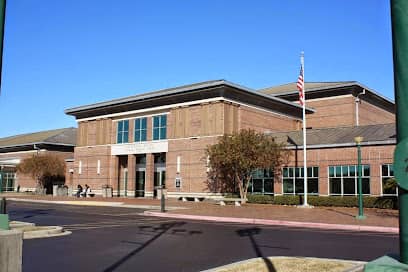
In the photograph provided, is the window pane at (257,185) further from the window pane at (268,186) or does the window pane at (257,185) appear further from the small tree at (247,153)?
the small tree at (247,153)

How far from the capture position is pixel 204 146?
41906 mm

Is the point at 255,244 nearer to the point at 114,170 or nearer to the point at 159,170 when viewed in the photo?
the point at 159,170

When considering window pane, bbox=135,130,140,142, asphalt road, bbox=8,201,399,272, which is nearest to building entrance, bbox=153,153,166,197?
window pane, bbox=135,130,140,142

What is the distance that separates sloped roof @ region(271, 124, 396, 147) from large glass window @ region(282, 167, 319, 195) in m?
2.06

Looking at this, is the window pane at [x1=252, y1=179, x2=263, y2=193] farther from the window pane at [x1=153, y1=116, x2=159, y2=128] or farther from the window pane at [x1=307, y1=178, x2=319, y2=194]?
the window pane at [x1=153, y1=116, x2=159, y2=128]

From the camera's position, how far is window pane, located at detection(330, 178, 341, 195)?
1348 inches

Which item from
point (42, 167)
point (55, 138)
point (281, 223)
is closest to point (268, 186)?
point (281, 223)

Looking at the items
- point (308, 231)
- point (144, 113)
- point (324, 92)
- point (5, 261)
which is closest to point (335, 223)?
point (308, 231)

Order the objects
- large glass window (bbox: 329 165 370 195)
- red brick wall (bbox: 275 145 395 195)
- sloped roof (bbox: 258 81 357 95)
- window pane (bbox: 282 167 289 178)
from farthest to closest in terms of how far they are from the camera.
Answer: sloped roof (bbox: 258 81 357 95), window pane (bbox: 282 167 289 178), large glass window (bbox: 329 165 370 195), red brick wall (bbox: 275 145 395 195)

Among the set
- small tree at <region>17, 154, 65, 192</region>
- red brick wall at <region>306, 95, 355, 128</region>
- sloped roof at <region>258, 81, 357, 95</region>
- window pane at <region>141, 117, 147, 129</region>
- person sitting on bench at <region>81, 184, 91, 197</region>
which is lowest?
person sitting on bench at <region>81, 184, 91, 197</region>

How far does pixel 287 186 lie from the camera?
37062 millimetres

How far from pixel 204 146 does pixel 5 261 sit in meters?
37.4

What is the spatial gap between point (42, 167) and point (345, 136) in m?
40.2

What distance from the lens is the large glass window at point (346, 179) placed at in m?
32.8
